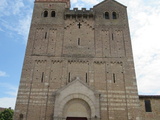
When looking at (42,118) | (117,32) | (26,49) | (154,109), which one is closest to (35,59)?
(26,49)

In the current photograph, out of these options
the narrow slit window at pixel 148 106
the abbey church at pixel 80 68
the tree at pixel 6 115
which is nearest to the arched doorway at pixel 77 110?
the abbey church at pixel 80 68

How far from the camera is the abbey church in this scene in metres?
15.4

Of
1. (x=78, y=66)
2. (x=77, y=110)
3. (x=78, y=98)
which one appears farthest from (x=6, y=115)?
(x=78, y=98)

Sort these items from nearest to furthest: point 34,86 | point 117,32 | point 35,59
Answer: point 34,86, point 35,59, point 117,32

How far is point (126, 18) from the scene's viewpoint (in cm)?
2044

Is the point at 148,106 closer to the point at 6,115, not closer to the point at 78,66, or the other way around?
the point at 78,66

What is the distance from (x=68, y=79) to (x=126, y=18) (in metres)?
10.2

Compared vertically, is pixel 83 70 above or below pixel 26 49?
below

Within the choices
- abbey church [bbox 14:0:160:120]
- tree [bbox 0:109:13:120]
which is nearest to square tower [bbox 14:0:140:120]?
abbey church [bbox 14:0:160:120]

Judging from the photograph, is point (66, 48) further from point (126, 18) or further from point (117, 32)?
point (126, 18)

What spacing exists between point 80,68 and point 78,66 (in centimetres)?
31

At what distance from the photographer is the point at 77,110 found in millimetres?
15484

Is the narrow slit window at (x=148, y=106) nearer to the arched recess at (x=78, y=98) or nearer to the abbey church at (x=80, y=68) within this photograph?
the abbey church at (x=80, y=68)

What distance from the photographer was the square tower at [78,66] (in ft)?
50.6
